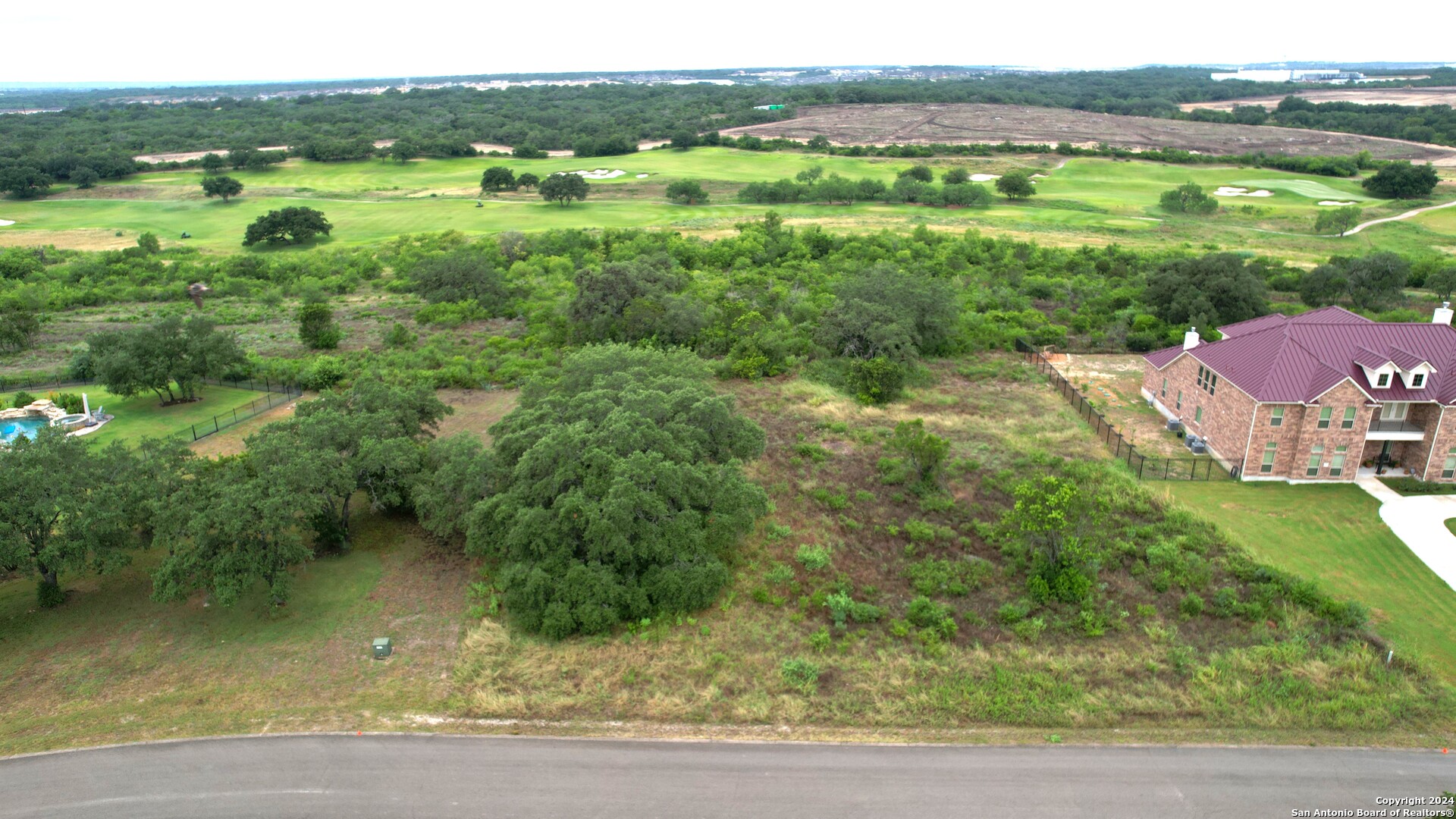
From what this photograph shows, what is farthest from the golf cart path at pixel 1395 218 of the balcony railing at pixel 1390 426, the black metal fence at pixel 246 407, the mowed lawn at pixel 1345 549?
the black metal fence at pixel 246 407

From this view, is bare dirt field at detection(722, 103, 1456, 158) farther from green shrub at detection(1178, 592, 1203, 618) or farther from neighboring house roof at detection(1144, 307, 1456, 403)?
green shrub at detection(1178, 592, 1203, 618)

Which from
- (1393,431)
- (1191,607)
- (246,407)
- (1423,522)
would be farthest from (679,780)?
(246,407)

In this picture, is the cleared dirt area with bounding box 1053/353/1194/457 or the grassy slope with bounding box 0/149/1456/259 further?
the grassy slope with bounding box 0/149/1456/259

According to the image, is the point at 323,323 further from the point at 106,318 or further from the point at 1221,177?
the point at 1221,177

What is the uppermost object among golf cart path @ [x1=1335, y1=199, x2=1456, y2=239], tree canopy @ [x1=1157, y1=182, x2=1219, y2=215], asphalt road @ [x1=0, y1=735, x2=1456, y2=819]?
tree canopy @ [x1=1157, y1=182, x2=1219, y2=215]

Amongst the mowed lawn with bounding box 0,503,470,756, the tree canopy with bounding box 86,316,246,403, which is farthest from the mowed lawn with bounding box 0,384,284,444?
the mowed lawn with bounding box 0,503,470,756

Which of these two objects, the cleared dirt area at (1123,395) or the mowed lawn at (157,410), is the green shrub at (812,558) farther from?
the mowed lawn at (157,410)

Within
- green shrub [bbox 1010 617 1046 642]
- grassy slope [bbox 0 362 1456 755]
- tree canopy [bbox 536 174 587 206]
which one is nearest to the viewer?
grassy slope [bbox 0 362 1456 755]

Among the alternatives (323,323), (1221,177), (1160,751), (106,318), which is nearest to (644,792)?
(1160,751)
